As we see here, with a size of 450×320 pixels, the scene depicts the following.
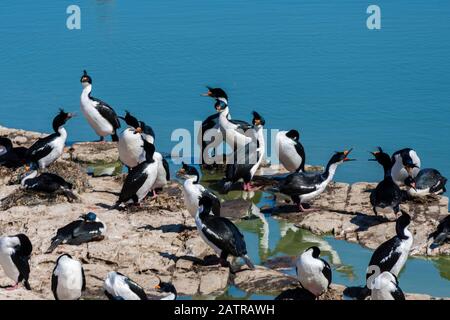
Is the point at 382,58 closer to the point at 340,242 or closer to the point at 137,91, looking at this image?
the point at 137,91

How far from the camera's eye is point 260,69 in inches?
1093

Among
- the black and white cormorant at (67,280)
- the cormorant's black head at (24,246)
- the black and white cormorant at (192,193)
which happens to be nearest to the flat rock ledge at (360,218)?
the black and white cormorant at (192,193)

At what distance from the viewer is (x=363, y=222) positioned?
18.4 m

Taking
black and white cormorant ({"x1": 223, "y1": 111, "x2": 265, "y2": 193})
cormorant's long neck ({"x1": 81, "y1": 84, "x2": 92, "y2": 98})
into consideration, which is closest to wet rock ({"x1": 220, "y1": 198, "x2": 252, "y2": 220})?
black and white cormorant ({"x1": 223, "y1": 111, "x2": 265, "y2": 193})

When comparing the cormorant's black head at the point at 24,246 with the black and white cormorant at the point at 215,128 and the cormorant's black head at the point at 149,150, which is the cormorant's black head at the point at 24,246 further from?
the black and white cormorant at the point at 215,128

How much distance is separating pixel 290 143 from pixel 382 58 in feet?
28.5

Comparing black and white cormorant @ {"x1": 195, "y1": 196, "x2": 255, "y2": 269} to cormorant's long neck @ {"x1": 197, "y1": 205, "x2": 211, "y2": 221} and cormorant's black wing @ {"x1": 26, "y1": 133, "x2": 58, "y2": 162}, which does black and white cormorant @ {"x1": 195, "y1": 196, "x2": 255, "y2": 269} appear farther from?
cormorant's black wing @ {"x1": 26, "y1": 133, "x2": 58, "y2": 162}

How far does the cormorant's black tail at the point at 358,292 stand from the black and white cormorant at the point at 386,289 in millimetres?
1083

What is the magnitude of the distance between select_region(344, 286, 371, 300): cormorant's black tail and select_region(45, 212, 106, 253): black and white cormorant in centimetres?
413

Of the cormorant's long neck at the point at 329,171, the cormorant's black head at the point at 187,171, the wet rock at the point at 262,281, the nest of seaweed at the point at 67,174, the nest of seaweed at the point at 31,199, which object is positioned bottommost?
the wet rock at the point at 262,281

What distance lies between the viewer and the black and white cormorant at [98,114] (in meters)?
22.2

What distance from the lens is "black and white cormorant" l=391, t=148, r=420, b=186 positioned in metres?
19.3

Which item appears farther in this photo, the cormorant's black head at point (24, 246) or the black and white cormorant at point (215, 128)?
the black and white cormorant at point (215, 128)
